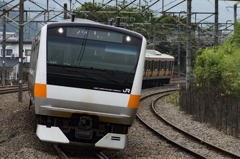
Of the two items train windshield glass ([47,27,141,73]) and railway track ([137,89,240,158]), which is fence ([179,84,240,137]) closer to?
railway track ([137,89,240,158])

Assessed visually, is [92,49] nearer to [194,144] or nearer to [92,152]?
[92,152]

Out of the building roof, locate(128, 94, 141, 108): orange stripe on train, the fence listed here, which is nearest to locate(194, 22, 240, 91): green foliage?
the fence

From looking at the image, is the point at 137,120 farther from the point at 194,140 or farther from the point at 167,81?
the point at 167,81

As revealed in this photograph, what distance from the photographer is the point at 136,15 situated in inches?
2405

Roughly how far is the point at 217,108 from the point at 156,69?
695 inches

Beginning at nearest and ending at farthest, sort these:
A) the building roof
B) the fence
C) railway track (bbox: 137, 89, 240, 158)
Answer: railway track (bbox: 137, 89, 240, 158) < the fence < the building roof

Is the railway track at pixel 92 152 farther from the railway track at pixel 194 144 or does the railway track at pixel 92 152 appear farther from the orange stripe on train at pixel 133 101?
the railway track at pixel 194 144

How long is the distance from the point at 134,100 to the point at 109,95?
20.4 inches

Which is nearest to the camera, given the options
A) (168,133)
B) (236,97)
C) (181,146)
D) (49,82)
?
(49,82)

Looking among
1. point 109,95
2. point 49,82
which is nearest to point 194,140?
point 109,95

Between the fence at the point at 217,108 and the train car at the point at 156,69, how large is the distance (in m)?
11.5

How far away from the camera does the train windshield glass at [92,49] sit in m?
6.95

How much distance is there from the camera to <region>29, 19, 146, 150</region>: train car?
268 inches

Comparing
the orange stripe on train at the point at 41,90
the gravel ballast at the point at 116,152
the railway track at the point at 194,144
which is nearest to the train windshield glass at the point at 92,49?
the orange stripe on train at the point at 41,90
